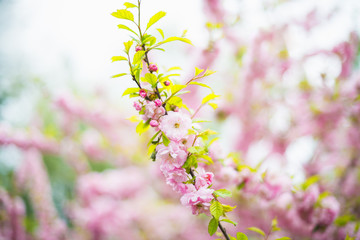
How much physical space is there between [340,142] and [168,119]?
6.92 ft

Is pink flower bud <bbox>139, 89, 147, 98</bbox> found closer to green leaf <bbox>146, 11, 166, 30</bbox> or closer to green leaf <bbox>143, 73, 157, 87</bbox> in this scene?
green leaf <bbox>143, 73, 157, 87</bbox>

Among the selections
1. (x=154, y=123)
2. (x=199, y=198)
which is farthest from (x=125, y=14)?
(x=199, y=198)

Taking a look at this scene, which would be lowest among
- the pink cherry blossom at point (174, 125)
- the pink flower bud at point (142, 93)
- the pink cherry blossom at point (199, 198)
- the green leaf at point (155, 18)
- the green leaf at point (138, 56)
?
the pink cherry blossom at point (199, 198)

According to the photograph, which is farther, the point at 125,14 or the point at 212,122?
the point at 212,122

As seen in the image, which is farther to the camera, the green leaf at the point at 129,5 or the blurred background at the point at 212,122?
the blurred background at the point at 212,122

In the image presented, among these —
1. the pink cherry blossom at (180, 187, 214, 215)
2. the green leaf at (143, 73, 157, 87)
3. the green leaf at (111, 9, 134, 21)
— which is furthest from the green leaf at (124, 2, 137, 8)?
the pink cherry blossom at (180, 187, 214, 215)

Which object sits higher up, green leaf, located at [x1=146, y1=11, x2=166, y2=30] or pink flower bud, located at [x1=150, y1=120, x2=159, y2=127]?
green leaf, located at [x1=146, y1=11, x2=166, y2=30]

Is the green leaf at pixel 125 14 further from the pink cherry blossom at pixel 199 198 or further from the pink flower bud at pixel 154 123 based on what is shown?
the pink cherry blossom at pixel 199 198

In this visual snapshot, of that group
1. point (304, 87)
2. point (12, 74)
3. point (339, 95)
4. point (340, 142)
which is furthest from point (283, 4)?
point (12, 74)

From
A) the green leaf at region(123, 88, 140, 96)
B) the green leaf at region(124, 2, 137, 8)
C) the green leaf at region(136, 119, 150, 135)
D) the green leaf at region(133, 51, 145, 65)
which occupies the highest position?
the green leaf at region(124, 2, 137, 8)

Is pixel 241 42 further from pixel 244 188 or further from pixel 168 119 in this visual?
pixel 168 119

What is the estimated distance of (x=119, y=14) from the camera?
1.69ft

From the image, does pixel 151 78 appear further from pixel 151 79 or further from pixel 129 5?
pixel 129 5

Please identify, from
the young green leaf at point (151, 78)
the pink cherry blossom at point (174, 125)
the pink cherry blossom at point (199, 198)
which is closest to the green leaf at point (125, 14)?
the young green leaf at point (151, 78)
